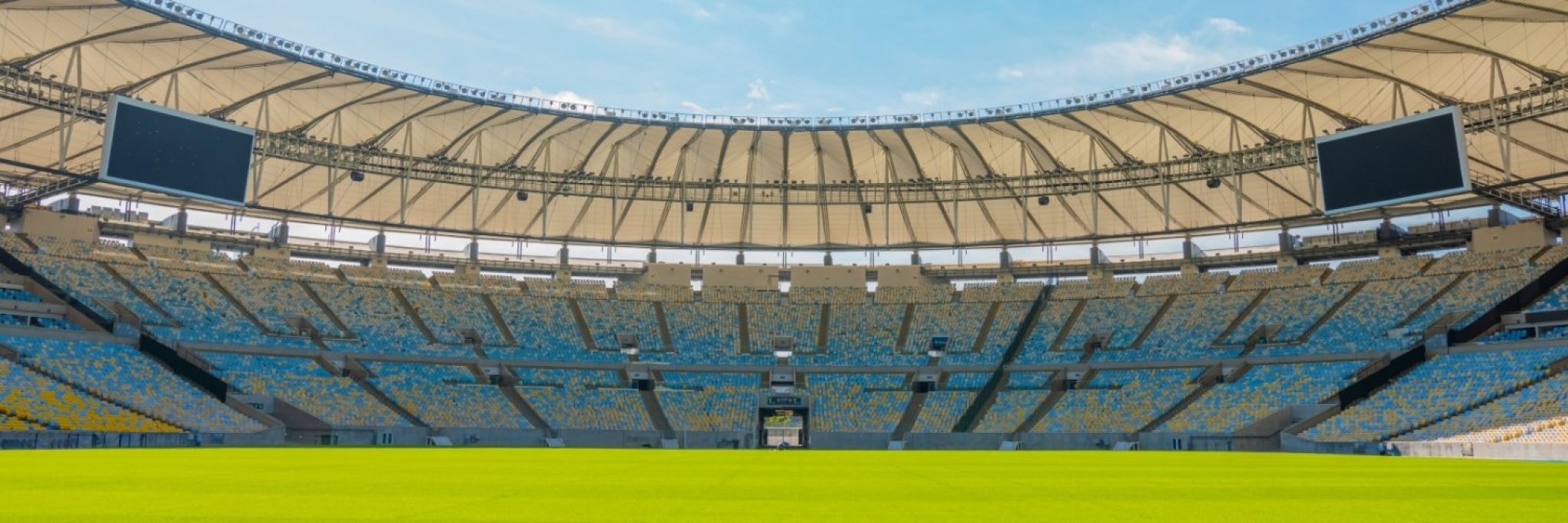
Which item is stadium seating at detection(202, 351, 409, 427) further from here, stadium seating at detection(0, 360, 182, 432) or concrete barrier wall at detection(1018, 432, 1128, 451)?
concrete barrier wall at detection(1018, 432, 1128, 451)

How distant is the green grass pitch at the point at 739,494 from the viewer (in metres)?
9.01

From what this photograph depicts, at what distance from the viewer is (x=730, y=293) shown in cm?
6384

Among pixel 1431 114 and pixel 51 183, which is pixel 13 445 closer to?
pixel 51 183

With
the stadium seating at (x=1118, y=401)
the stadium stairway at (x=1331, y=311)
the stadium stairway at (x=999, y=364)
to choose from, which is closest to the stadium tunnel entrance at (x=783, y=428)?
the stadium stairway at (x=999, y=364)

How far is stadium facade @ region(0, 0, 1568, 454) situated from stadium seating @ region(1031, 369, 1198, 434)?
0.21 m

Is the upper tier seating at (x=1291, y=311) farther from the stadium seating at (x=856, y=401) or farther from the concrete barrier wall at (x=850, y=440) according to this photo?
the concrete barrier wall at (x=850, y=440)

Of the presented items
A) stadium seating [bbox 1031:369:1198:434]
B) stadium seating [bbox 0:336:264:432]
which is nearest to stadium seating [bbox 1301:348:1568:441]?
stadium seating [bbox 1031:369:1198:434]

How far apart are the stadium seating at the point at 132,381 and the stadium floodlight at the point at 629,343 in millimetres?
19547

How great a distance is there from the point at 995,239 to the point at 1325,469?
43.5 m

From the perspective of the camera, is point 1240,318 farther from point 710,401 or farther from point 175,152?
point 175,152

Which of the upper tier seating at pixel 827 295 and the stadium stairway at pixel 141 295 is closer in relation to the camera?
the stadium stairway at pixel 141 295

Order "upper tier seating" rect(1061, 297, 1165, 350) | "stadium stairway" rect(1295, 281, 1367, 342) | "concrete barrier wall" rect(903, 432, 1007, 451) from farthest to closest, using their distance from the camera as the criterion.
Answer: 1. "upper tier seating" rect(1061, 297, 1165, 350)
2. "stadium stairway" rect(1295, 281, 1367, 342)
3. "concrete barrier wall" rect(903, 432, 1007, 451)

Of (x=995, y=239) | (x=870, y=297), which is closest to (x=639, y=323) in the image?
(x=870, y=297)

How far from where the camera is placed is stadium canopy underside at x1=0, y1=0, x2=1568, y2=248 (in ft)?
131
